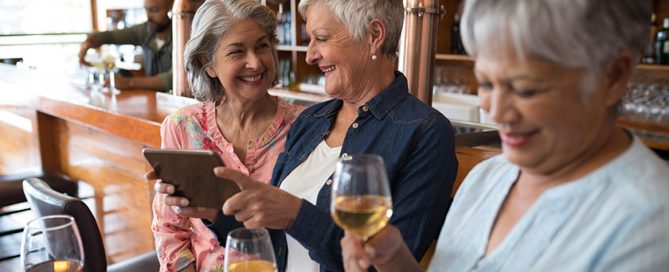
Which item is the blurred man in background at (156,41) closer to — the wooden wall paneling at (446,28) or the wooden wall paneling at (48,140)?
the wooden wall paneling at (48,140)

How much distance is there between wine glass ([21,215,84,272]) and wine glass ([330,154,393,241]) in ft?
1.87

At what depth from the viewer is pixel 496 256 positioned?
3.49ft

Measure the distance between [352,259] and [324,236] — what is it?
354 mm

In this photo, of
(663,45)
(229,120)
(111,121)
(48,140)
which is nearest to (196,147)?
(229,120)

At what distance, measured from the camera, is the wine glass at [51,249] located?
4.02ft

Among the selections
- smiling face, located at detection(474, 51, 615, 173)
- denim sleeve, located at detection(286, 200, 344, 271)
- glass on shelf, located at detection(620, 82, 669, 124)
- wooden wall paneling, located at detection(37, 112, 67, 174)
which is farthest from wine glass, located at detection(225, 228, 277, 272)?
wooden wall paneling, located at detection(37, 112, 67, 174)

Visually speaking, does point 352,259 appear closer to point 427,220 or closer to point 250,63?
point 427,220

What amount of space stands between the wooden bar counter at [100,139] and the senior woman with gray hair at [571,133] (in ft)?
6.42

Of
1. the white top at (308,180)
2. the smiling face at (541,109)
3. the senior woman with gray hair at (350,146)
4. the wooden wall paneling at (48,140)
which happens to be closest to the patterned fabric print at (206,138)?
the senior woman with gray hair at (350,146)

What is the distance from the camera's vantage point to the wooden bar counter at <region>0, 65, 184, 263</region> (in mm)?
3053

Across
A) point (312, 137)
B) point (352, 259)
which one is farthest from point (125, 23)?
point (352, 259)

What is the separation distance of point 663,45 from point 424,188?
2949 mm

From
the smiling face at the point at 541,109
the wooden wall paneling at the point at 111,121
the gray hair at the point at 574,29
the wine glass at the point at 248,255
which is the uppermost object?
the gray hair at the point at 574,29

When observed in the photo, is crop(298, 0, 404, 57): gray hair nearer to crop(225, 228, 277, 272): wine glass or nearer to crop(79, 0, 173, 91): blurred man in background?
crop(225, 228, 277, 272): wine glass
